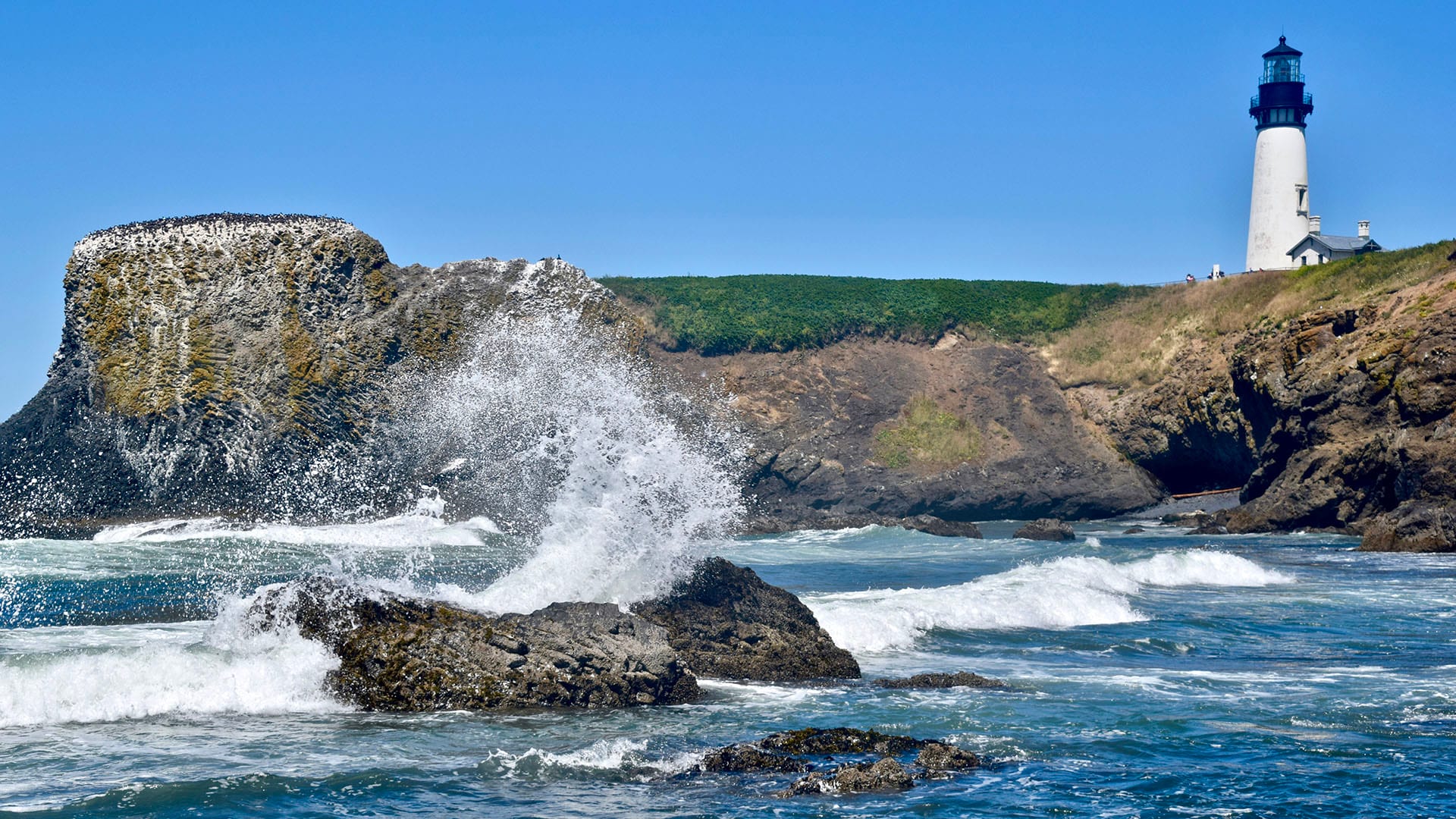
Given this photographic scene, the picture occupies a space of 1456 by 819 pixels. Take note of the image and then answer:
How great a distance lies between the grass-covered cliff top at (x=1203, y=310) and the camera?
155 feet

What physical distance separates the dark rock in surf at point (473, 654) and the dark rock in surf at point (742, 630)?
0.98m

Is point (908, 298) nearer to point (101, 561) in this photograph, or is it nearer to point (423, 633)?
point (101, 561)

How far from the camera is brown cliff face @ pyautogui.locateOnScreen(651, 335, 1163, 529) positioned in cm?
4947

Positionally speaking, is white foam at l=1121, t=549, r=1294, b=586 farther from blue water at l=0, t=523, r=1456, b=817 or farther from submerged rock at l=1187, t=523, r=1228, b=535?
submerged rock at l=1187, t=523, r=1228, b=535

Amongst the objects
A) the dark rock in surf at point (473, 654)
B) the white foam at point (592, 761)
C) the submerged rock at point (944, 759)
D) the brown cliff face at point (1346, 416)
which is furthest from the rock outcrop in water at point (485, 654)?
the brown cliff face at point (1346, 416)

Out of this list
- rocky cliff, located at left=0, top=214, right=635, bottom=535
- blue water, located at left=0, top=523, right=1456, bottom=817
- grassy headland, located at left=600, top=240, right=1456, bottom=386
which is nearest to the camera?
blue water, located at left=0, top=523, right=1456, bottom=817

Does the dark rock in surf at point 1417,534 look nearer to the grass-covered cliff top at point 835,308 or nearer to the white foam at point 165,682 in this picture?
the white foam at point 165,682

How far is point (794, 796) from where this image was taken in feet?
28.2

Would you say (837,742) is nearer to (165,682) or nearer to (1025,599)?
(165,682)

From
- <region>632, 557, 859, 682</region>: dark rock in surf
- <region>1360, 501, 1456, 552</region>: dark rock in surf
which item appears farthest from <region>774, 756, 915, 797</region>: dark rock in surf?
<region>1360, 501, 1456, 552</region>: dark rock in surf

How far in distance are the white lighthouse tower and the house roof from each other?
89 centimetres

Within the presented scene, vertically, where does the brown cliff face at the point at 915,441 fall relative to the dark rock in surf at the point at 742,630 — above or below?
above

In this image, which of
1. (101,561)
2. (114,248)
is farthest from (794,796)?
(114,248)

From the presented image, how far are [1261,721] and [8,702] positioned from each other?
34.9ft
